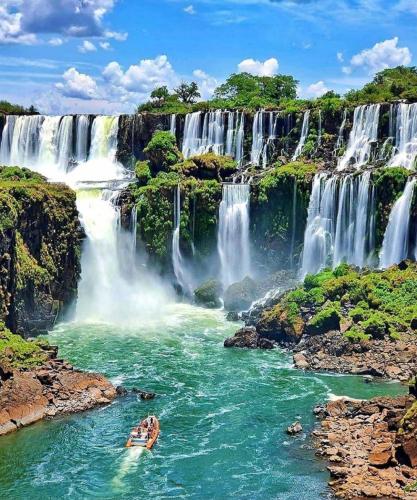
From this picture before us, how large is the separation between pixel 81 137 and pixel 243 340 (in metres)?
32.0

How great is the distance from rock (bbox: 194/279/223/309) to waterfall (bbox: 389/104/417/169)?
15.1 meters

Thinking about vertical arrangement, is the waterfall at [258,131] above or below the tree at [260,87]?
below

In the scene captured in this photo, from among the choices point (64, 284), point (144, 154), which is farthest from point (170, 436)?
point (144, 154)

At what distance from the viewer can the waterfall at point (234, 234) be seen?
5409 cm

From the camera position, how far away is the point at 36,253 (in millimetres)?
45000

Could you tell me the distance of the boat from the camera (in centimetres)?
2852

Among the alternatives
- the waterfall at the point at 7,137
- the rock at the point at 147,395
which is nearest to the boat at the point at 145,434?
the rock at the point at 147,395

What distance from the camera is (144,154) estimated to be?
65.2 meters

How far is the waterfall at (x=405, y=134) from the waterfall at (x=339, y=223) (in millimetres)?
5297

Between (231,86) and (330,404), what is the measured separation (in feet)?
187

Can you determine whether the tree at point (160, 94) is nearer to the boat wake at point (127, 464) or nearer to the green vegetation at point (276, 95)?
the green vegetation at point (276, 95)

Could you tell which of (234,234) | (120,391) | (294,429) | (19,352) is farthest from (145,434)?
(234,234)

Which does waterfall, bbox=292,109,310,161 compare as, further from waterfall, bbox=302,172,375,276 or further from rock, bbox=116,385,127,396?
rock, bbox=116,385,127,396

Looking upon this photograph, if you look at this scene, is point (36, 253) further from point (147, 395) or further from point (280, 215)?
point (280, 215)
